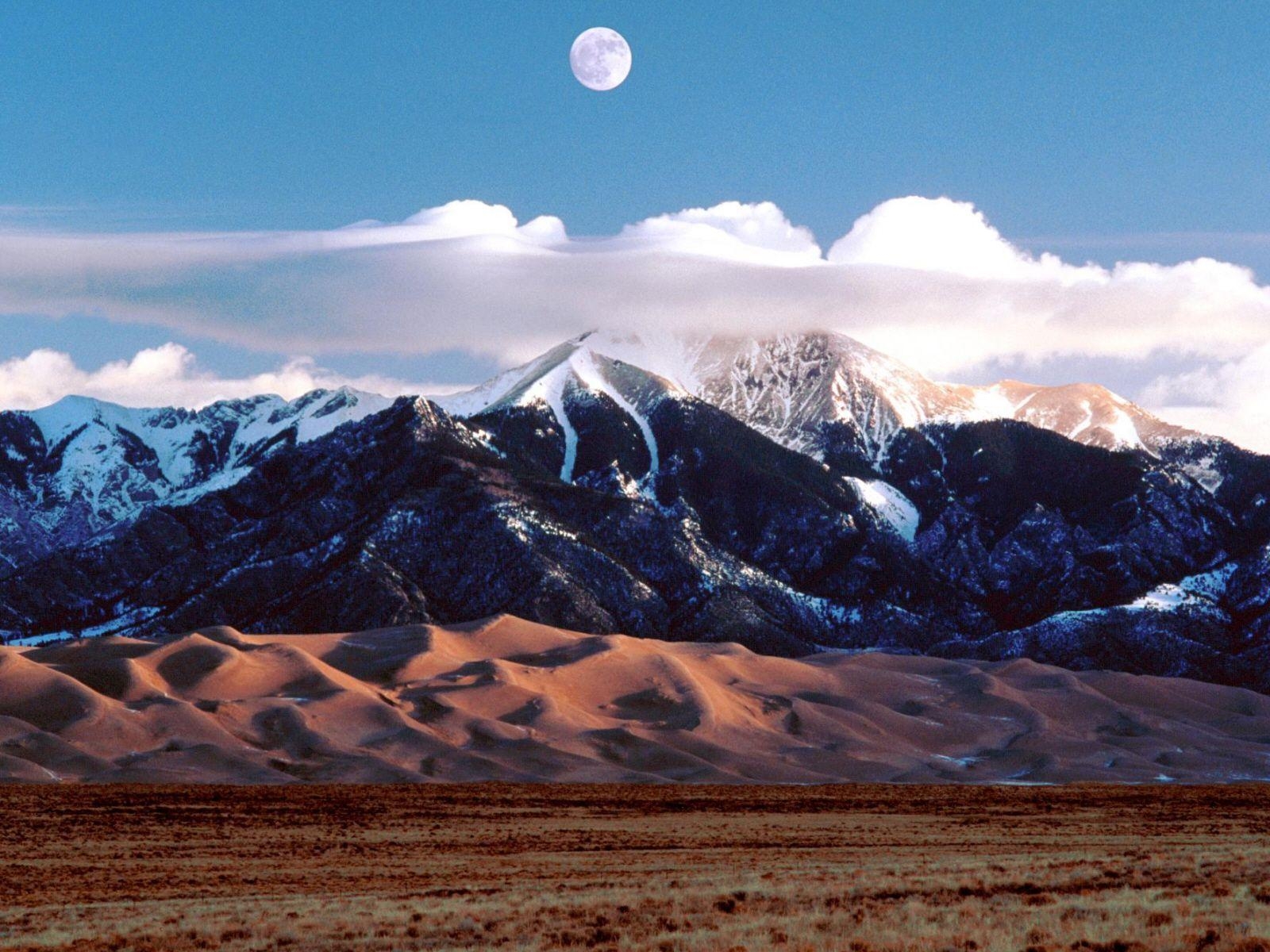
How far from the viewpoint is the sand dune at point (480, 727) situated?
13900cm

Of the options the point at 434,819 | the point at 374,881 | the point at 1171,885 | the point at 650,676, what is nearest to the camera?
the point at 1171,885

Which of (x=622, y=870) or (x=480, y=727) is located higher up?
(x=622, y=870)

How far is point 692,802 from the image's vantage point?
348ft

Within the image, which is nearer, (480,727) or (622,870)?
(622,870)

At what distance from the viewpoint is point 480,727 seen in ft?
519

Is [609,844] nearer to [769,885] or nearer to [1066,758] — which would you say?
[769,885]

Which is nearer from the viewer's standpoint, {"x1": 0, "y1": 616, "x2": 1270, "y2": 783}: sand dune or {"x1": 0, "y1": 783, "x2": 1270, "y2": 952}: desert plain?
{"x1": 0, "y1": 783, "x2": 1270, "y2": 952}: desert plain

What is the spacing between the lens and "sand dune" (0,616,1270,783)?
456 ft

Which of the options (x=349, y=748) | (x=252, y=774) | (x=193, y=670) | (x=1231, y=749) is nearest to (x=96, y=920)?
(x=252, y=774)

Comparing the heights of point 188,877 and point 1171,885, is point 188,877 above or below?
below

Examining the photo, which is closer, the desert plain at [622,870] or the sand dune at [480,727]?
the desert plain at [622,870]

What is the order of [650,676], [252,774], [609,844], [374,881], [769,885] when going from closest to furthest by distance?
[769,885]
[374,881]
[609,844]
[252,774]
[650,676]

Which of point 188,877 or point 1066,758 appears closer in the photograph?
point 188,877

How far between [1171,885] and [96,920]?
1036 inches
